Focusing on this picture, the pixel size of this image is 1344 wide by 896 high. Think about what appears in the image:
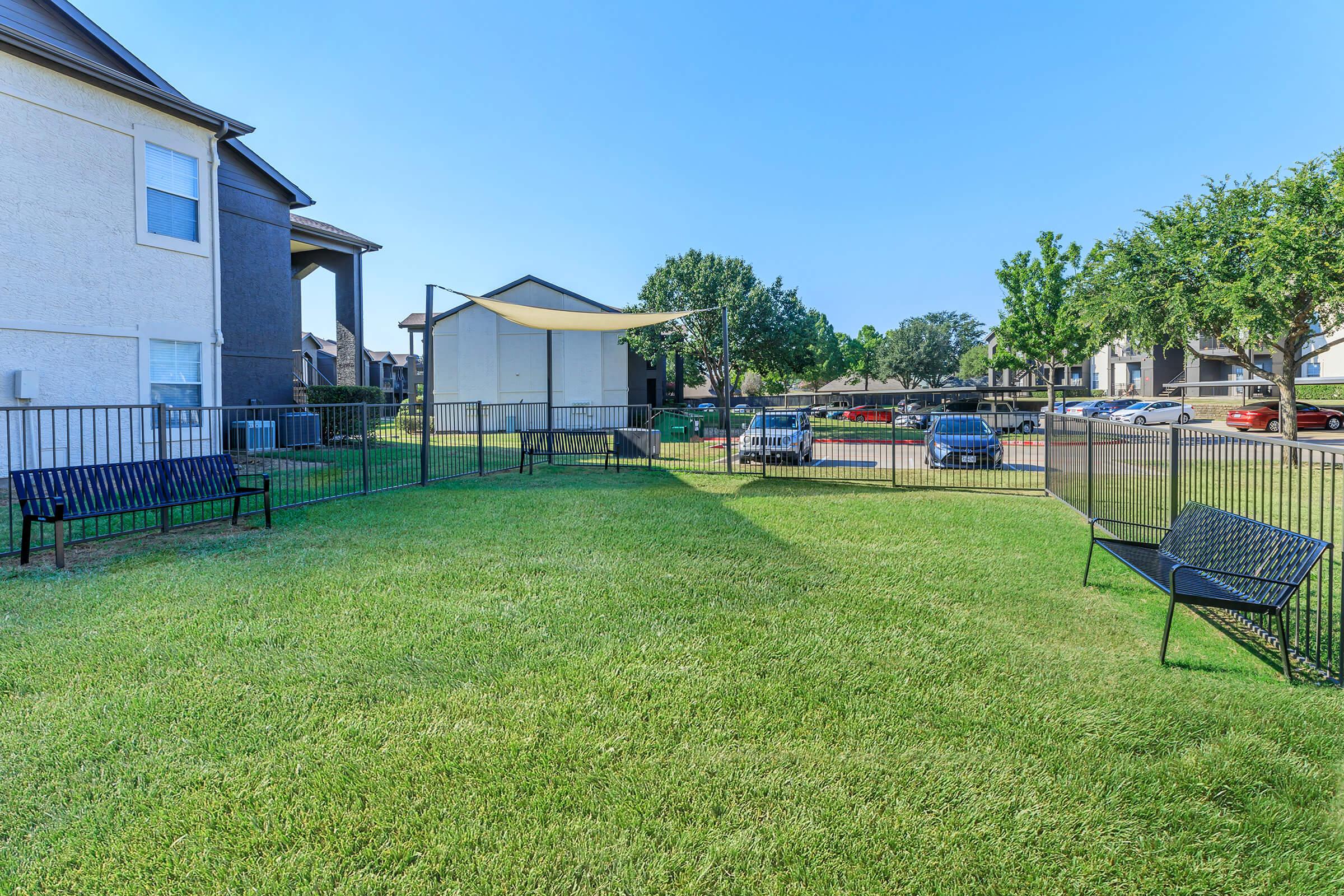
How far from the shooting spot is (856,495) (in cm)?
1120

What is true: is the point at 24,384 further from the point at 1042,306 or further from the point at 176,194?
the point at 1042,306

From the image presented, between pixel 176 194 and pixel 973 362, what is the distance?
231ft

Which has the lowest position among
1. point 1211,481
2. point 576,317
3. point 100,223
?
point 1211,481

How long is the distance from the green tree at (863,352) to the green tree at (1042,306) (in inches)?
1506

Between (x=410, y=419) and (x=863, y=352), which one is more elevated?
(x=863, y=352)

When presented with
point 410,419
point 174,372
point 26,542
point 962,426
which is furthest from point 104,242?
point 962,426

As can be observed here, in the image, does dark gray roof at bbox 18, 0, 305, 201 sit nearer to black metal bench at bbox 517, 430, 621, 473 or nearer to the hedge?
the hedge

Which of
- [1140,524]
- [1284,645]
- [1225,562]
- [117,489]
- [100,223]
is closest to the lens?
[1284,645]

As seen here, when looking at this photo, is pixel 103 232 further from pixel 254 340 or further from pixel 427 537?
pixel 427 537

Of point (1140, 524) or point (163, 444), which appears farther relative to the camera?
point (163, 444)

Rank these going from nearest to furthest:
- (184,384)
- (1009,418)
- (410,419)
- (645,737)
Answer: (645,737) → (184,384) → (410,419) → (1009,418)

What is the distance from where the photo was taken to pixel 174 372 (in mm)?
13273

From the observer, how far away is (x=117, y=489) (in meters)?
7.38

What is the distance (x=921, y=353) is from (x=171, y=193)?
66859mm
